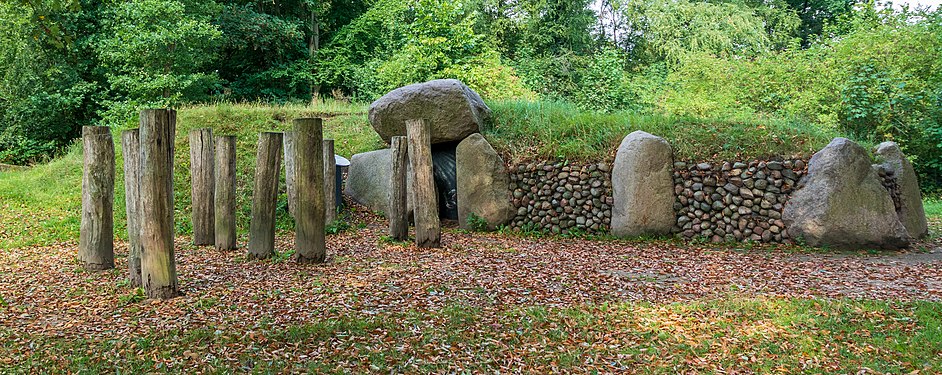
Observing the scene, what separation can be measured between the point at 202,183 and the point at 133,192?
262 cm

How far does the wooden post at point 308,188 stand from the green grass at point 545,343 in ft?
7.34

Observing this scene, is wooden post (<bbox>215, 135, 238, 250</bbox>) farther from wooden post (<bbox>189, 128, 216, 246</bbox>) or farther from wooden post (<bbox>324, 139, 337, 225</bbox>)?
wooden post (<bbox>324, 139, 337, 225</bbox>)

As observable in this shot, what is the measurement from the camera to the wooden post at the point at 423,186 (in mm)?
8820

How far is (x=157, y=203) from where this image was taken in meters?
5.82

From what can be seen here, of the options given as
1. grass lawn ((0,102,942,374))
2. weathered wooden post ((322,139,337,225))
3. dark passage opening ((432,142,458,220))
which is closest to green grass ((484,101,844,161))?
grass lawn ((0,102,942,374))

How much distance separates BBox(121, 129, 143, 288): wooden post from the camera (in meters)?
5.98

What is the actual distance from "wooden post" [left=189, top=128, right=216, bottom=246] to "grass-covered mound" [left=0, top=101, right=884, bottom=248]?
6.17ft

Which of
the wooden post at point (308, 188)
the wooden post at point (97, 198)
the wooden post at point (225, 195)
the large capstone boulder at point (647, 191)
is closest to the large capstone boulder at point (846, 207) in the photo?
the large capstone boulder at point (647, 191)

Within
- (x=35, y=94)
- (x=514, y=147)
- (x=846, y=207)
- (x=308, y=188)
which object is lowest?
(x=846, y=207)

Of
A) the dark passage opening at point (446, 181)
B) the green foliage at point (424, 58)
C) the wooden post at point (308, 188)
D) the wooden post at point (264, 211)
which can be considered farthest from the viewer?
the green foliage at point (424, 58)

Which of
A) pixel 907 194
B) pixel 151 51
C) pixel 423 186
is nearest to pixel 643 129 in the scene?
pixel 907 194

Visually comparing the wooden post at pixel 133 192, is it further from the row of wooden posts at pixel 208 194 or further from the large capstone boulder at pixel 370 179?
the large capstone boulder at pixel 370 179

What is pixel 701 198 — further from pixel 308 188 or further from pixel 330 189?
pixel 308 188

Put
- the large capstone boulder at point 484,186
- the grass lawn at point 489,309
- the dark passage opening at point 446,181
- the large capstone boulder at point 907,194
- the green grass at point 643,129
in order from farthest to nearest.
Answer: the dark passage opening at point 446,181 < the large capstone boulder at point 484,186 < the large capstone boulder at point 907,194 < the green grass at point 643,129 < the grass lawn at point 489,309
